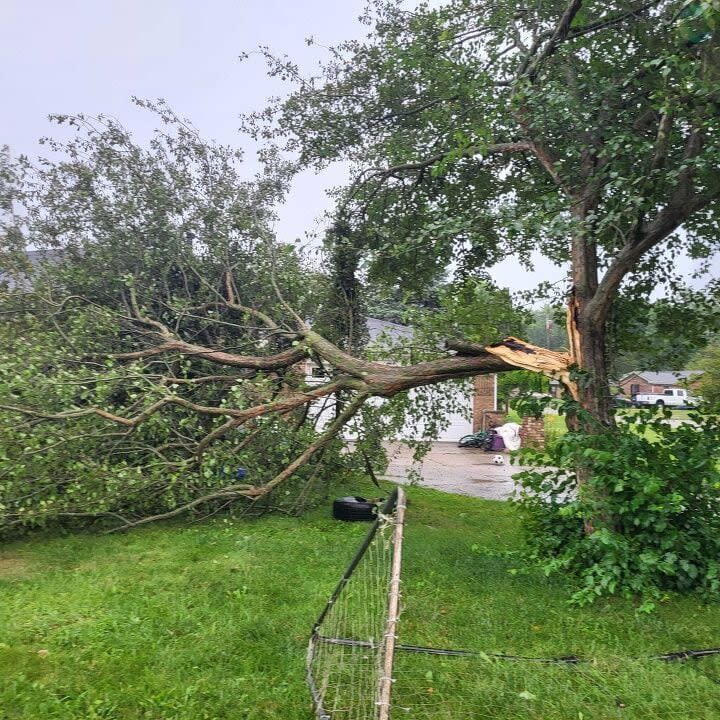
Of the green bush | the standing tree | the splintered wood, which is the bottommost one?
the green bush

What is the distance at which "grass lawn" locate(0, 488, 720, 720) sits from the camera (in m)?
2.94

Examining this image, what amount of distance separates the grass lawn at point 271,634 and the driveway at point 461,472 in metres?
3.67

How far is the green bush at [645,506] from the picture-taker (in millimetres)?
4348

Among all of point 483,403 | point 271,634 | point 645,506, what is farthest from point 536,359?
point 483,403

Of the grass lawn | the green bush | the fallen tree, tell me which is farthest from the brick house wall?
the green bush

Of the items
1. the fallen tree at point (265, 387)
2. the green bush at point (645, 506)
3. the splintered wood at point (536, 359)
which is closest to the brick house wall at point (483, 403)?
the fallen tree at point (265, 387)

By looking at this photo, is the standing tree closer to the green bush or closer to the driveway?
the green bush

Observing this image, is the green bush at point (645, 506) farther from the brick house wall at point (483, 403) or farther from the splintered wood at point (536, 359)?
the brick house wall at point (483, 403)

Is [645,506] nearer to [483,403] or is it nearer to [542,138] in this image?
[542,138]

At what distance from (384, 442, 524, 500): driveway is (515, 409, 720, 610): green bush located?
13.1 ft

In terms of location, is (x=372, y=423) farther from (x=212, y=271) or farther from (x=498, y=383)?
(x=498, y=383)

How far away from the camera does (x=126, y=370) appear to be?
5949 millimetres

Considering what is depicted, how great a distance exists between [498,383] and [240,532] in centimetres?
1424

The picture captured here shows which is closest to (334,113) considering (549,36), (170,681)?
(549,36)
